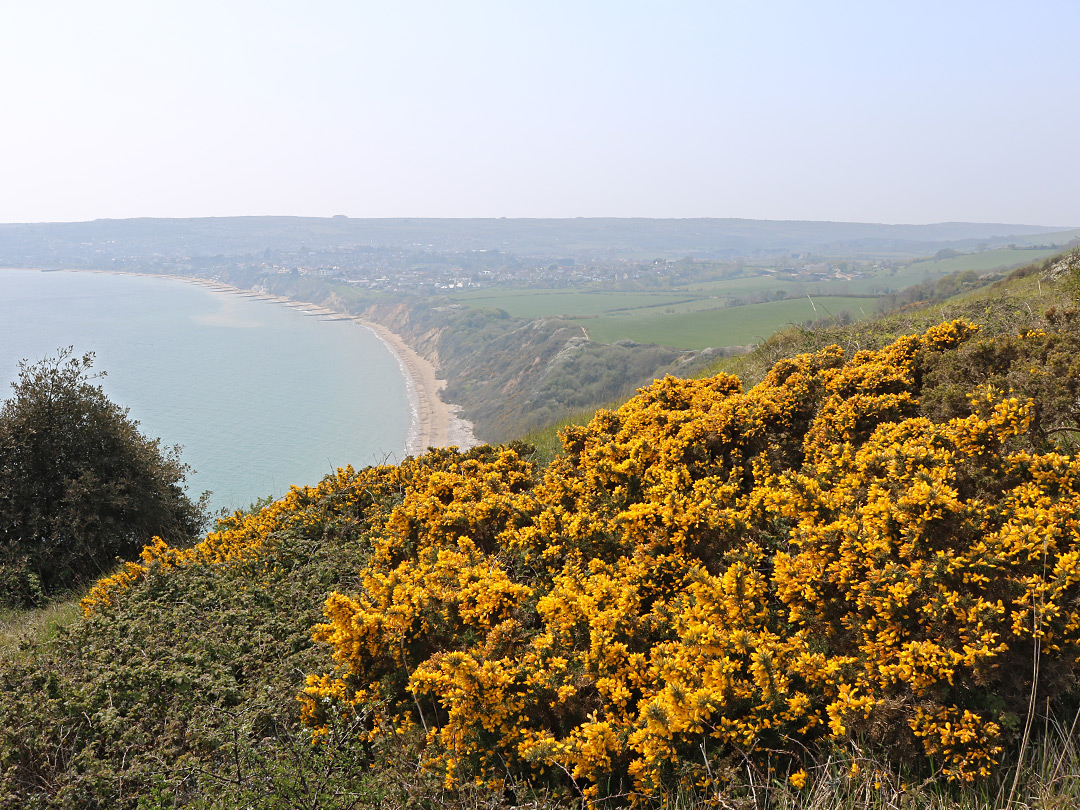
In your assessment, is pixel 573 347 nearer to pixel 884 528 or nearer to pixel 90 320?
pixel 884 528

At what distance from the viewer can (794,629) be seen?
366 centimetres

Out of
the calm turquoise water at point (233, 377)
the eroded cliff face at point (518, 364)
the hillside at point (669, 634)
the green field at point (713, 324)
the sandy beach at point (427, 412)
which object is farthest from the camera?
the green field at point (713, 324)

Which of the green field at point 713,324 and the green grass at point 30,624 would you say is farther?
the green field at point 713,324

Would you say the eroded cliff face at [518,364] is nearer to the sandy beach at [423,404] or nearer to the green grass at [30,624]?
the sandy beach at [423,404]

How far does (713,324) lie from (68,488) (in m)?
69.6

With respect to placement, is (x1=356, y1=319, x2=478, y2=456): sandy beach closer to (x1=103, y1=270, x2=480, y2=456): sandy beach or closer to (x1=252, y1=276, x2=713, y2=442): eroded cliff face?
(x1=103, y1=270, x2=480, y2=456): sandy beach

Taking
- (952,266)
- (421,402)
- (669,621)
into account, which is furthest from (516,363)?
(952,266)

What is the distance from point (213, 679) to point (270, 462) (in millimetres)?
45243

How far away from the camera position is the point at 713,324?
2869 inches

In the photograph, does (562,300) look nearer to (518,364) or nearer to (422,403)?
(518,364)

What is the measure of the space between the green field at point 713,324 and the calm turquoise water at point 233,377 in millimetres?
26632

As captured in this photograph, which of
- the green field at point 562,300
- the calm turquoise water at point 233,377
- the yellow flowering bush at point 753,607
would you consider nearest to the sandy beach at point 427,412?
the calm turquoise water at point 233,377

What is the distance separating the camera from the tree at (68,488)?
9852 millimetres

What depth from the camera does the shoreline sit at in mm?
48469
